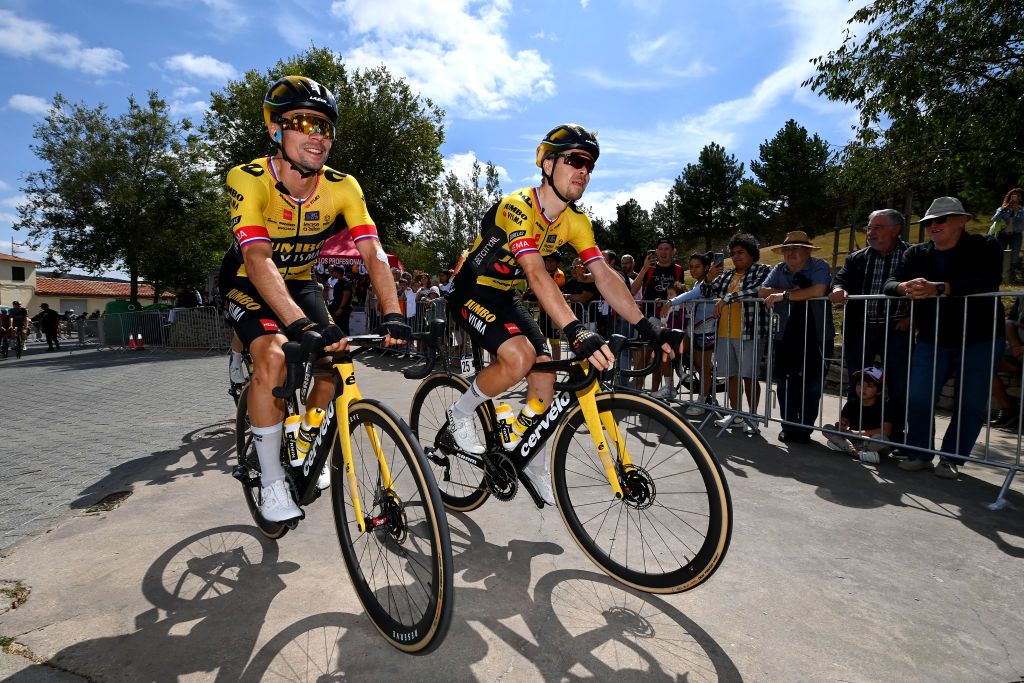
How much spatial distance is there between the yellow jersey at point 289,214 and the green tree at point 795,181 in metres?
67.6

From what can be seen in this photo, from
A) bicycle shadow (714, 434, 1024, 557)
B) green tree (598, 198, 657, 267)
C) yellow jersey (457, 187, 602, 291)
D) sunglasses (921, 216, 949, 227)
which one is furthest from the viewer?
green tree (598, 198, 657, 267)

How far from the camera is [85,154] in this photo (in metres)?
33.3

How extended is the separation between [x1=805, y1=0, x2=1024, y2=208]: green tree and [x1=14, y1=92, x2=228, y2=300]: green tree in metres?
35.4

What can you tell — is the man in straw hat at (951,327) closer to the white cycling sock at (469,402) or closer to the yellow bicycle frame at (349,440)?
the white cycling sock at (469,402)

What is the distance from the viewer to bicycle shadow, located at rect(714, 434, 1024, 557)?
3.78 metres

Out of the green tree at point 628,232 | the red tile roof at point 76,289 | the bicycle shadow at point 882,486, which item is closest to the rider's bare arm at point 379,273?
the bicycle shadow at point 882,486

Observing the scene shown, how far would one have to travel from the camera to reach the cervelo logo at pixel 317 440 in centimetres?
277

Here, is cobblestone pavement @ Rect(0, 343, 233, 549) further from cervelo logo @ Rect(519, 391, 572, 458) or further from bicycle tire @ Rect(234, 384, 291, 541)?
cervelo logo @ Rect(519, 391, 572, 458)

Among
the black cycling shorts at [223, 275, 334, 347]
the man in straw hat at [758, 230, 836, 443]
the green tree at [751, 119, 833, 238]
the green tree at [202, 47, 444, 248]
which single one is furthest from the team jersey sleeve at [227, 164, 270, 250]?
the green tree at [751, 119, 833, 238]

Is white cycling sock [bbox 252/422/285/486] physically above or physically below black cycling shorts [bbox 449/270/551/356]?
below

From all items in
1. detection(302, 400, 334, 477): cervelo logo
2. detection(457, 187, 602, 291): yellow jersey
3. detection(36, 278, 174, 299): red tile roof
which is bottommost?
detection(302, 400, 334, 477): cervelo logo

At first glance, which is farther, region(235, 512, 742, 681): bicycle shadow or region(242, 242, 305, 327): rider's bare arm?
region(242, 242, 305, 327): rider's bare arm

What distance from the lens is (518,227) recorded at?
11.3 feet

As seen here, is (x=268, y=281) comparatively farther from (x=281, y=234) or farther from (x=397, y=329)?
(x=397, y=329)
